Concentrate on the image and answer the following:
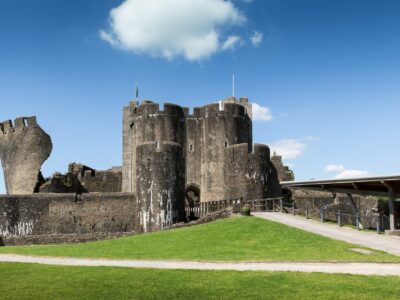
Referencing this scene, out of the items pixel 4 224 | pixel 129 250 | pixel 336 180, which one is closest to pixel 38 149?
pixel 4 224

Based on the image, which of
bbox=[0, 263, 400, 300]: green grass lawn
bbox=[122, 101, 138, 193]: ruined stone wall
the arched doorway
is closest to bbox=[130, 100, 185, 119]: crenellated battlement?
bbox=[122, 101, 138, 193]: ruined stone wall

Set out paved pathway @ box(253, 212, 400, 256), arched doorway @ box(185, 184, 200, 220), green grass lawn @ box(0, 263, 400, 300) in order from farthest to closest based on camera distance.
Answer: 1. arched doorway @ box(185, 184, 200, 220)
2. paved pathway @ box(253, 212, 400, 256)
3. green grass lawn @ box(0, 263, 400, 300)

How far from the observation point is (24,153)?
4634cm

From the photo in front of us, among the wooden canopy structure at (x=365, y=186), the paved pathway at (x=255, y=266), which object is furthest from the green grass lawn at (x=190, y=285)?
the wooden canopy structure at (x=365, y=186)

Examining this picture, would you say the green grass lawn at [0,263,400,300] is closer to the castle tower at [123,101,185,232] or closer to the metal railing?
the metal railing

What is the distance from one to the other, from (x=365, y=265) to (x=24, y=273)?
11691 millimetres

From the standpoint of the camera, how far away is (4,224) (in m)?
38.2

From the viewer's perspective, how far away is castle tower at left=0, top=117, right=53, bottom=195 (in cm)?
4594

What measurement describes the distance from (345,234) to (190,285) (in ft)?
46.8

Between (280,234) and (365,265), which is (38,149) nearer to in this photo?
(280,234)

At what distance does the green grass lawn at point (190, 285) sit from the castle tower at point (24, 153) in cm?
2964

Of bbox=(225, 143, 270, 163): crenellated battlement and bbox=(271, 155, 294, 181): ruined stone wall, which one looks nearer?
bbox=(225, 143, 270, 163): crenellated battlement

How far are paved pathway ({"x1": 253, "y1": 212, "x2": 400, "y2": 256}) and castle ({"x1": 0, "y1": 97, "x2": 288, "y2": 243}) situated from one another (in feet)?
22.3

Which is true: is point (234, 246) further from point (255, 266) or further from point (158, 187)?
point (158, 187)
